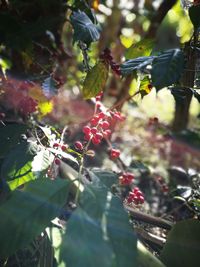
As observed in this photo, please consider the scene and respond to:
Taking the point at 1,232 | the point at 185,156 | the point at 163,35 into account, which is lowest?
the point at 1,232

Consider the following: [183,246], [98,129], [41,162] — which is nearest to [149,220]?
[183,246]

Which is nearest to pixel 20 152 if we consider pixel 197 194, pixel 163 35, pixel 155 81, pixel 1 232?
pixel 1 232

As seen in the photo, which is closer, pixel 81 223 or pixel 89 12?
pixel 81 223

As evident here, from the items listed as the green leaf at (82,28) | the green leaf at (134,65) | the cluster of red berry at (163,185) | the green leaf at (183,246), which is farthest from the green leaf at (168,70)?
the cluster of red berry at (163,185)

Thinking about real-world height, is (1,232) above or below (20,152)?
below

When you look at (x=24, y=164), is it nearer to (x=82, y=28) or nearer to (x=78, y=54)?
(x=82, y=28)

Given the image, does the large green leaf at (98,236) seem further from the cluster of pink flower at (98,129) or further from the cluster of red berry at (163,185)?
the cluster of red berry at (163,185)

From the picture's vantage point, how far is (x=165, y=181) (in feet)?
5.21

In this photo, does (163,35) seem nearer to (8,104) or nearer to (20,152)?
(8,104)

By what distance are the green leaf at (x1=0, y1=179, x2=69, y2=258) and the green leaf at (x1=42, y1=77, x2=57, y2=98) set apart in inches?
16.7

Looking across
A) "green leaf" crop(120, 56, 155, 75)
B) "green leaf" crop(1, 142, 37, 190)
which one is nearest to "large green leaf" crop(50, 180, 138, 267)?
"green leaf" crop(1, 142, 37, 190)

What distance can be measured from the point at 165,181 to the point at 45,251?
2.80 feet

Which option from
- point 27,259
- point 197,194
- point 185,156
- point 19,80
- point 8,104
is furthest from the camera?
point 185,156

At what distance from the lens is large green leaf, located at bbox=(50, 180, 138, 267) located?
0.62 metres
